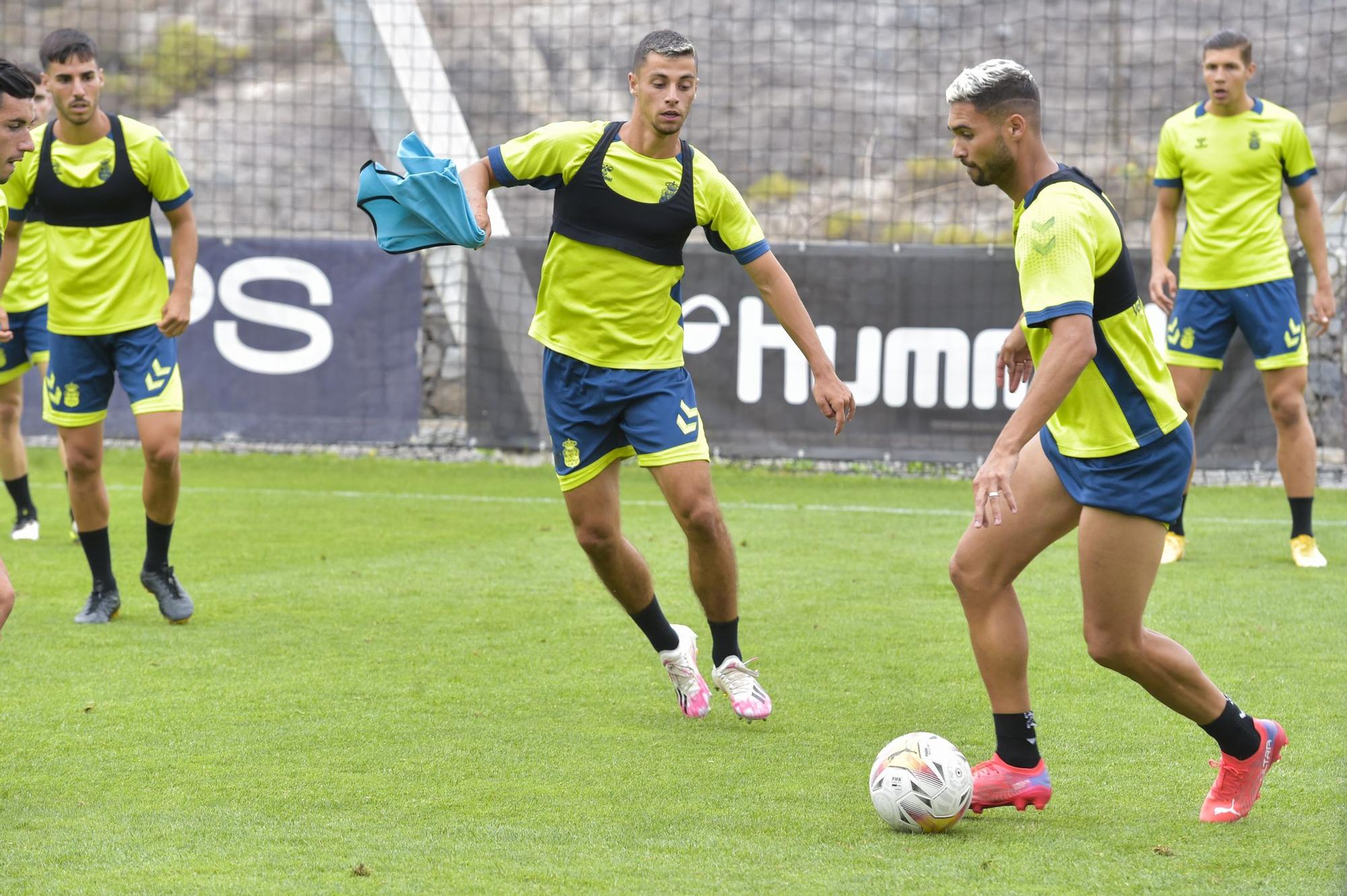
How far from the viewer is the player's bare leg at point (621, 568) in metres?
5.30

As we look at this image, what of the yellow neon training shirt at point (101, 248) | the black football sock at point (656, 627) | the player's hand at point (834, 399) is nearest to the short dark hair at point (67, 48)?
the yellow neon training shirt at point (101, 248)

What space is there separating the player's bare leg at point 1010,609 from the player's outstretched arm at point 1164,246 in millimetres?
4098

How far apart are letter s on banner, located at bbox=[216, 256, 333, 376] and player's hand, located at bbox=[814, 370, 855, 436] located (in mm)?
7799

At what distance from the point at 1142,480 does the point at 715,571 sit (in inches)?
72.0

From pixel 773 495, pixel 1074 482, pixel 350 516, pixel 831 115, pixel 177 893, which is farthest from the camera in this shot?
pixel 831 115

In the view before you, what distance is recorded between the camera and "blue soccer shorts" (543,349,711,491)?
527cm

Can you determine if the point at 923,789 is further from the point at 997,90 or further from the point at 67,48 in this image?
the point at 67,48

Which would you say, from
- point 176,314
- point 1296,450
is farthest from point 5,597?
point 1296,450

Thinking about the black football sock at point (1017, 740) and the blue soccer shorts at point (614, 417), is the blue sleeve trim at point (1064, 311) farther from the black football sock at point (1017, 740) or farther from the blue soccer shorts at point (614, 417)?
the blue soccer shorts at point (614, 417)

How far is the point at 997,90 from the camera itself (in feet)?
12.4

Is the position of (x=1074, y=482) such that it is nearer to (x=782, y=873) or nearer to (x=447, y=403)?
(x=782, y=873)

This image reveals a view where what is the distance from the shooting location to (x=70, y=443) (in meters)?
6.71

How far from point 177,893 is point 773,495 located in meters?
7.89

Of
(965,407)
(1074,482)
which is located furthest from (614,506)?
(965,407)
